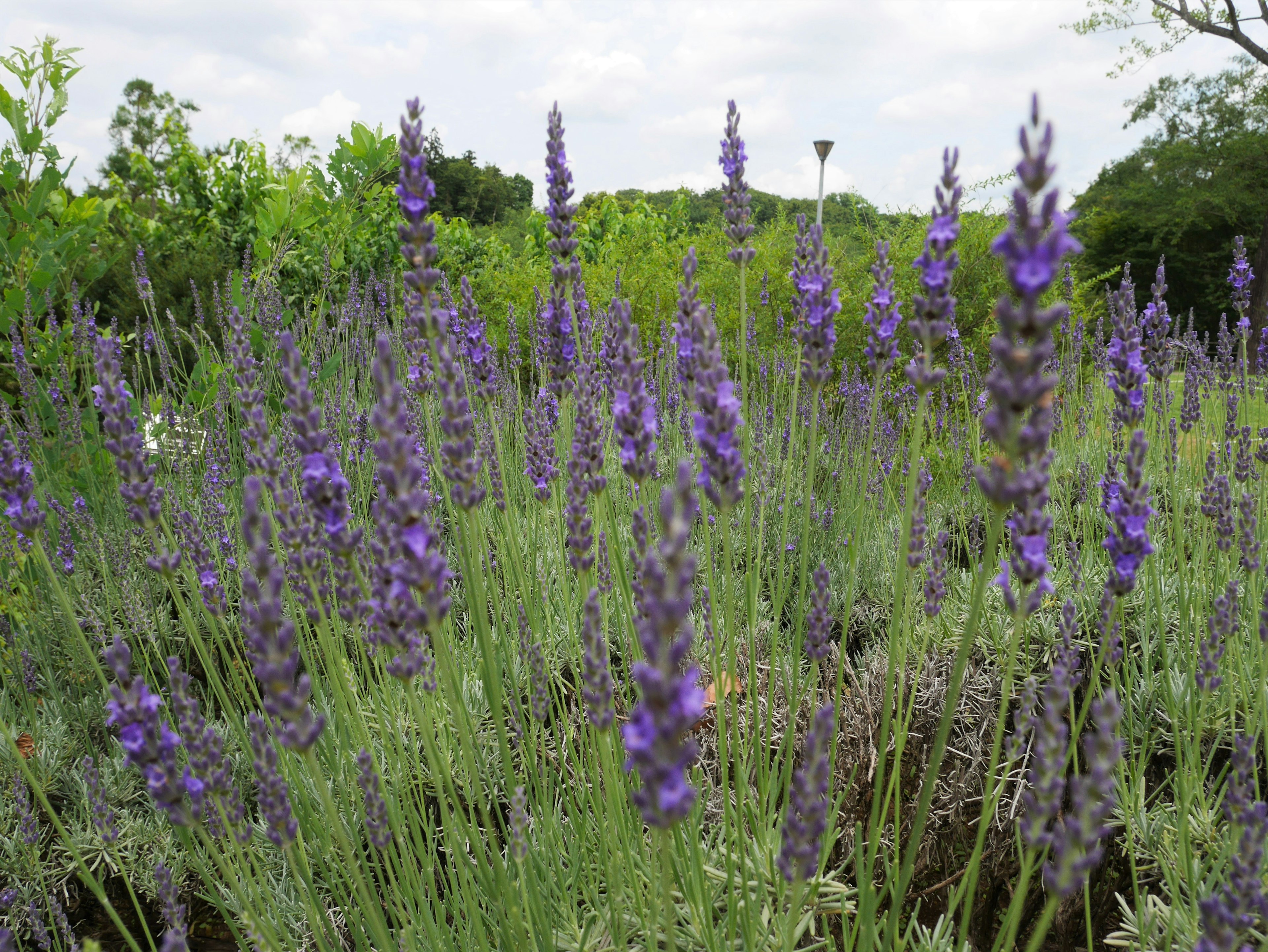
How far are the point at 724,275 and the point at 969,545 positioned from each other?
18.0 ft

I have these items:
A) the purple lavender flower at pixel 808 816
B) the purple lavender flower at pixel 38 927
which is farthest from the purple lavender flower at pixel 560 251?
the purple lavender flower at pixel 38 927

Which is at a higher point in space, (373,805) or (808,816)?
(808,816)

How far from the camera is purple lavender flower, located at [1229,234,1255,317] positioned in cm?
292

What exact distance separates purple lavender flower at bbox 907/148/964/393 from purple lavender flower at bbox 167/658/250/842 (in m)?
1.48

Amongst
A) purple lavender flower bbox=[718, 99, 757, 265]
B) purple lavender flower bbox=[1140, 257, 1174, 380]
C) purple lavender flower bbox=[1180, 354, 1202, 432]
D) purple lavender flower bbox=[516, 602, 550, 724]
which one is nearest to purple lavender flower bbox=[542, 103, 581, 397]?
purple lavender flower bbox=[718, 99, 757, 265]

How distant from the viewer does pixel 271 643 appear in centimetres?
99

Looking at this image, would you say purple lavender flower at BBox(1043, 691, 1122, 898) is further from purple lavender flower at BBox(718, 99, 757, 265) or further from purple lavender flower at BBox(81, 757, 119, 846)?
purple lavender flower at BBox(81, 757, 119, 846)

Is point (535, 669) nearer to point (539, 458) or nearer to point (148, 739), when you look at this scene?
point (539, 458)

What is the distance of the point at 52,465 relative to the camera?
3607mm

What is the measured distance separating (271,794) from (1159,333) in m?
2.84

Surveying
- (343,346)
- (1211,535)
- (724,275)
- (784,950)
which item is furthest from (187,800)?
(724,275)

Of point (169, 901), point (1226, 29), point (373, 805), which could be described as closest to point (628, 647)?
point (373, 805)

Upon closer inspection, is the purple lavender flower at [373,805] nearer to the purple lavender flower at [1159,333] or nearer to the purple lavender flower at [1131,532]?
the purple lavender flower at [1131,532]

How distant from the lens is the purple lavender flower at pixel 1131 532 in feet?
4.34
